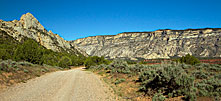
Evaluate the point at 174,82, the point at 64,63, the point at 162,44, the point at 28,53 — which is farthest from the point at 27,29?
the point at 162,44

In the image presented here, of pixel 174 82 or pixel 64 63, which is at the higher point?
pixel 64 63

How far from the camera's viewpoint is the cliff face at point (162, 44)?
94.9 metres

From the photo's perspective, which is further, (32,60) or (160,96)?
(32,60)

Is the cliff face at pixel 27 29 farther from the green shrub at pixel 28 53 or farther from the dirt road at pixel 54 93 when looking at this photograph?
the dirt road at pixel 54 93

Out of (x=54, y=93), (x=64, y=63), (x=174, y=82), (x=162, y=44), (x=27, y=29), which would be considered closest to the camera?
(x=174, y=82)

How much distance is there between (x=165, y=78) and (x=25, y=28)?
9703 cm

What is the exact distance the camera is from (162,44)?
362ft

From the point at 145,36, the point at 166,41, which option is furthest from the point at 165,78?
the point at 145,36

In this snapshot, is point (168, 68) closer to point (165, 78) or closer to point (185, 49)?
point (165, 78)

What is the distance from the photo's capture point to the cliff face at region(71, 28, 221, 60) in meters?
94.9

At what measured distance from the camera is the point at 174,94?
6.62 metres

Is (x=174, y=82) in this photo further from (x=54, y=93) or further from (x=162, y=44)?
(x=162, y=44)

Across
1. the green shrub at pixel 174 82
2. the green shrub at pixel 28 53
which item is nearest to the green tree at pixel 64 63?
the green shrub at pixel 28 53

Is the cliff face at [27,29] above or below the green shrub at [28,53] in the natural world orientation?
above
